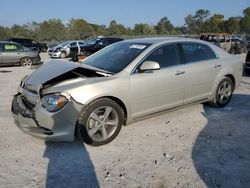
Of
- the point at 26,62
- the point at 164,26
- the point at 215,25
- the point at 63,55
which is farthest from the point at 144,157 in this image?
the point at 164,26

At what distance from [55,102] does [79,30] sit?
64493 mm

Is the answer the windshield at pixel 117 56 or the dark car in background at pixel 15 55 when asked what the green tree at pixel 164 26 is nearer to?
the dark car in background at pixel 15 55

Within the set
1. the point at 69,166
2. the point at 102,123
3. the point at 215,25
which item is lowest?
the point at 69,166

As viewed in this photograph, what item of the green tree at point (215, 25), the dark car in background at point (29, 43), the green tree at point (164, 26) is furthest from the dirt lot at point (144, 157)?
the green tree at point (164, 26)

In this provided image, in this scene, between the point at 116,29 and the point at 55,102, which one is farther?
the point at 116,29

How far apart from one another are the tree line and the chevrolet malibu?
52.7m

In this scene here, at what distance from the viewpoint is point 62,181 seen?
3.57 metres

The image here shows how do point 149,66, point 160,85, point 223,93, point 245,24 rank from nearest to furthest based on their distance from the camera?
point 149,66 → point 160,85 → point 223,93 → point 245,24

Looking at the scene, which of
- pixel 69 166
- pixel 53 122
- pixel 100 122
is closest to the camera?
pixel 69 166

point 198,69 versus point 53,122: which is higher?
point 198,69

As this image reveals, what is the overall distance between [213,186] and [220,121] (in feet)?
7.87

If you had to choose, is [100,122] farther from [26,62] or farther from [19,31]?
[19,31]

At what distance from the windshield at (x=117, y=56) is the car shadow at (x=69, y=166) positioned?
4.57ft

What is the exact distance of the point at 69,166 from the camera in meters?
3.94
